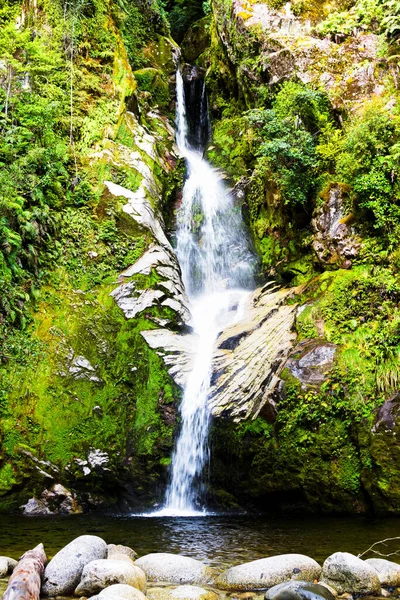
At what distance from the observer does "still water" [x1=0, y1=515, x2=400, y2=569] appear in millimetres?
6461

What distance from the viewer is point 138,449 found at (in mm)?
10086

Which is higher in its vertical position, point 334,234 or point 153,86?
point 153,86

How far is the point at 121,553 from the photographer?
19.9 feet

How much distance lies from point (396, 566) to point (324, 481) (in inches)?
139

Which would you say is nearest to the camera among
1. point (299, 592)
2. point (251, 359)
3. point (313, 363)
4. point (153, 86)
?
point (299, 592)

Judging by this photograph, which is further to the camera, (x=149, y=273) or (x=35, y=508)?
(x=149, y=273)

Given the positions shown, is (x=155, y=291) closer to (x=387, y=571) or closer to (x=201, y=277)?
(x=201, y=277)

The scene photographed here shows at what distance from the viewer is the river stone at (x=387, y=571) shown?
5.02m

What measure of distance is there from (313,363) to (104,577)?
5.56m

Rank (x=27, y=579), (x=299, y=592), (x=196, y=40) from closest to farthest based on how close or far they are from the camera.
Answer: (x=299, y=592) < (x=27, y=579) < (x=196, y=40)

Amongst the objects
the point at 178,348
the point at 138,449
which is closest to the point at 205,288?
the point at 178,348

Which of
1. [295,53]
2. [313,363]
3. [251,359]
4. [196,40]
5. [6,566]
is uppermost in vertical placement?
[196,40]

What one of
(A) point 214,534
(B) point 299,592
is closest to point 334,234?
(A) point 214,534

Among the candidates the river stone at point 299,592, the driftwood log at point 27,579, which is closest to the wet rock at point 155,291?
the driftwood log at point 27,579
